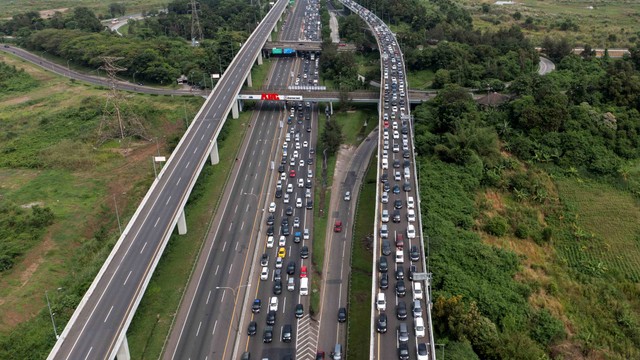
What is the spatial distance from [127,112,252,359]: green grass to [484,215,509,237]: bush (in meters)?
51.5

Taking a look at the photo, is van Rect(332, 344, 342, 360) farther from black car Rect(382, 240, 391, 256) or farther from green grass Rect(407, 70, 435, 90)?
green grass Rect(407, 70, 435, 90)

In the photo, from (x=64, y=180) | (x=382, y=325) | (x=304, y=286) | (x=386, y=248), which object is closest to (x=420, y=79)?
(x=386, y=248)

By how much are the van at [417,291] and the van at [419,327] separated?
502 cm

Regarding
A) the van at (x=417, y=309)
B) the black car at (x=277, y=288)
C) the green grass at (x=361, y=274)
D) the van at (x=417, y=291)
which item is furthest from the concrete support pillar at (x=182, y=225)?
the van at (x=417, y=309)

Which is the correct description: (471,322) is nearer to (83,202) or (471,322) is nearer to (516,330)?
(516,330)

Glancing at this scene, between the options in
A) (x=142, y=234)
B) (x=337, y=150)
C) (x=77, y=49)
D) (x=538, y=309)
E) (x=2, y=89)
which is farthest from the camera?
(x=77, y=49)

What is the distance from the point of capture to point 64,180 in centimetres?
11331

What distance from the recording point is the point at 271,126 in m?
138

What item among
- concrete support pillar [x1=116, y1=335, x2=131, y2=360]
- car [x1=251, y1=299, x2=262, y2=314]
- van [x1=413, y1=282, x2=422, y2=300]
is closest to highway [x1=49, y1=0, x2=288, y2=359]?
concrete support pillar [x1=116, y1=335, x2=131, y2=360]

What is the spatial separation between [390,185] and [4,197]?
7920cm

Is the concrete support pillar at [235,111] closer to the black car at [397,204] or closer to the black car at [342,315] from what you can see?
the black car at [397,204]

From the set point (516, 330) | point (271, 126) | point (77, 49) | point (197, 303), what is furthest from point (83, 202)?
point (77, 49)

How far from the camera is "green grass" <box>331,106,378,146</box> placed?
132m

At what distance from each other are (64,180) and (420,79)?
10843 cm
